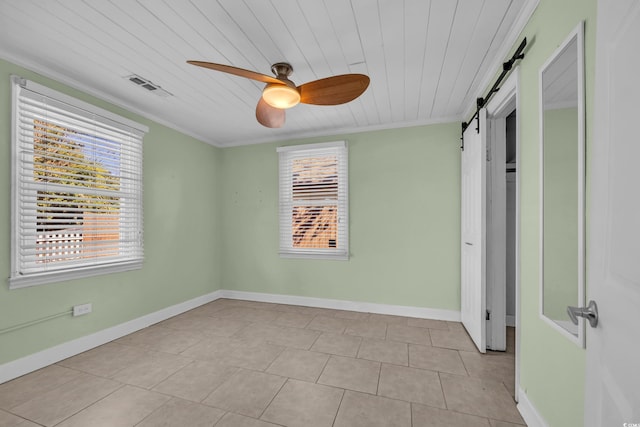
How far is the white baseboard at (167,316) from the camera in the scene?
2.12 m

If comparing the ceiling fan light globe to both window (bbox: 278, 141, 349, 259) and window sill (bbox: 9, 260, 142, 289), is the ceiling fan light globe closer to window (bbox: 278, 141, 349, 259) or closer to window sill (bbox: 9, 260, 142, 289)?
window (bbox: 278, 141, 349, 259)

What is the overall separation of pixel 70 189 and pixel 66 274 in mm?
777

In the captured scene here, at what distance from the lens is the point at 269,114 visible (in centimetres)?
220

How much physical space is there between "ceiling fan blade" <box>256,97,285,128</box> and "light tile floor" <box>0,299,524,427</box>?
7.06 ft

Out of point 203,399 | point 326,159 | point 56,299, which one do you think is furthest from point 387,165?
point 56,299

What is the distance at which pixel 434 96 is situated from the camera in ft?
9.02

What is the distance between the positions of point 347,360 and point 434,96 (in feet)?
9.17

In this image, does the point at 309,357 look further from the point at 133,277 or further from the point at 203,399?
the point at 133,277

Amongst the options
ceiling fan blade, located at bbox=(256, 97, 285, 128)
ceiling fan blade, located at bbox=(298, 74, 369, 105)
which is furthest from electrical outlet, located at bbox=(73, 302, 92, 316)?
ceiling fan blade, located at bbox=(298, 74, 369, 105)

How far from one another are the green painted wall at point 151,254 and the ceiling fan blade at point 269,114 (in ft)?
6.07

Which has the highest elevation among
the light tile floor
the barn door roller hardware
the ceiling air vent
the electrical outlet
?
the ceiling air vent

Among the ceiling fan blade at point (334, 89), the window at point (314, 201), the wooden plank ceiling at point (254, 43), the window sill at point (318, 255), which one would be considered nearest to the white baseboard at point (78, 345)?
the window sill at point (318, 255)

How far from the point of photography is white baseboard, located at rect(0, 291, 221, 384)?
2051 mm

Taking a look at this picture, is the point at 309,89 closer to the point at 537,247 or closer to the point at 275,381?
the point at 537,247
